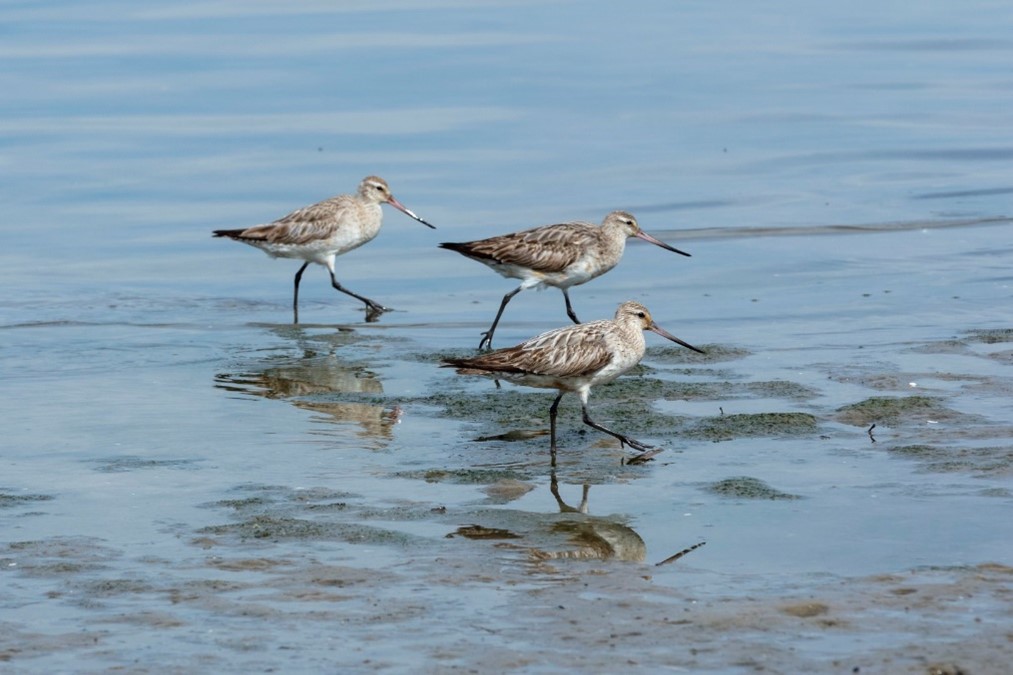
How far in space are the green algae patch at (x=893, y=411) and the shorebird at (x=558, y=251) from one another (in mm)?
3712

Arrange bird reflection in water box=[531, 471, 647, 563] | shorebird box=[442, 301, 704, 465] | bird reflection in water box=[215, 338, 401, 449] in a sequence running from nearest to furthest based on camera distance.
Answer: bird reflection in water box=[531, 471, 647, 563] → shorebird box=[442, 301, 704, 465] → bird reflection in water box=[215, 338, 401, 449]

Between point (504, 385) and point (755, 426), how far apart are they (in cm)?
241

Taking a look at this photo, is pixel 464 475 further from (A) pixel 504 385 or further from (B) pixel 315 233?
(B) pixel 315 233

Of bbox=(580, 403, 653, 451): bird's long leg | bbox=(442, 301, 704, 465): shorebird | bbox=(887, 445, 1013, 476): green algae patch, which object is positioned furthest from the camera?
bbox=(442, 301, 704, 465): shorebird

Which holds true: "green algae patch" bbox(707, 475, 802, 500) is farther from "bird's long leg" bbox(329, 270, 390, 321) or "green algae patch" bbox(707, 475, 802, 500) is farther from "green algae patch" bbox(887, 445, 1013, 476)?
"bird's long leg" bbox(329, 270, 390, 321)

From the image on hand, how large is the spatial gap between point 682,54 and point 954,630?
25154mm

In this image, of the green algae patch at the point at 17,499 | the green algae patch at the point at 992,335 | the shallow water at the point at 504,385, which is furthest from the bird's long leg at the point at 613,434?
the green algae patch at the point at 992,335

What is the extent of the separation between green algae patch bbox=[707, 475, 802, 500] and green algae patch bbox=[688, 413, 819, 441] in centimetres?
97

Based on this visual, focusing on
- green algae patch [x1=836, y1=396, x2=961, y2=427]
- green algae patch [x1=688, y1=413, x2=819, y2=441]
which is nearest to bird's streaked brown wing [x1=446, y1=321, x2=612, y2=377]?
green algae patch [x1=688, y1=413, x2=819, y2=441]

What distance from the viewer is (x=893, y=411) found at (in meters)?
10.9

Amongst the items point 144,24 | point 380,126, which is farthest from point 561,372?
point 144,24

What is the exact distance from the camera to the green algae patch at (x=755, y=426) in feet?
34.5

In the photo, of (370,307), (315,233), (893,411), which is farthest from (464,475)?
(315,233)

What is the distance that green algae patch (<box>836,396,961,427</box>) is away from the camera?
1070cm
